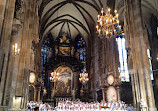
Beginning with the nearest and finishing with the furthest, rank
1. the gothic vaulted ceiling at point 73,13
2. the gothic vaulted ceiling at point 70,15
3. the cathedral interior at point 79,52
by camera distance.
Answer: the cathedral interior at point 79,52
the gothic vaulted ceiling at point 73,13
the gothic vaulted ceiling at point 70,15

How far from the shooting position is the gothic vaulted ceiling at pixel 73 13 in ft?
62.3

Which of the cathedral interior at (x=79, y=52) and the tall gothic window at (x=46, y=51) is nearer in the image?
the cathedral interior at (x=79, y=52)

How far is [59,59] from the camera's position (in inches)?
1038

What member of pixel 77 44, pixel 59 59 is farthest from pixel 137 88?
pixel 77 44

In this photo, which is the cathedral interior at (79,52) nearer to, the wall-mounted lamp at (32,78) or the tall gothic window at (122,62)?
the tall gothic window at (122,62)

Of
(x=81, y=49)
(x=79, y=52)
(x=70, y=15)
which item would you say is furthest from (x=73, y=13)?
(x=79, y=52)

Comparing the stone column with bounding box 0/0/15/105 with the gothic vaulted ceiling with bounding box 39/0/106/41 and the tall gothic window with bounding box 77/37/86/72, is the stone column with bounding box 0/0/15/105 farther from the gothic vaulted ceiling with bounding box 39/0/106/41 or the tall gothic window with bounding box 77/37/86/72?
the tall gothic window with bounding box 77/37/86/72

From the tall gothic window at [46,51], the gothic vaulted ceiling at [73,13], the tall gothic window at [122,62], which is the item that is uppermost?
the gothic vaulted ceiling at [73,13]

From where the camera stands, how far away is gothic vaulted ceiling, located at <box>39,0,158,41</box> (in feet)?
62.3

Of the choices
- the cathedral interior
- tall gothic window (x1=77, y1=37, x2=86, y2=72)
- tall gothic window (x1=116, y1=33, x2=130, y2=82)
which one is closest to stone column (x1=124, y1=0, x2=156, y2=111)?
the cathedral interior

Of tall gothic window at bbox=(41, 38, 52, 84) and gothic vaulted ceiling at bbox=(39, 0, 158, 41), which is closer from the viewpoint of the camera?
gothic vaulted ceiling at bbox=(39, 0, 158, 41)

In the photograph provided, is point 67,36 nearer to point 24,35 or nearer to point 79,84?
point 79,84

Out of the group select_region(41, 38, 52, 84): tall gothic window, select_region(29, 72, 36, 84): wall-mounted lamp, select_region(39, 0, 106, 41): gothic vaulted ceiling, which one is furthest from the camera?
select_region(41, 38, 52, 84): tall gothic window

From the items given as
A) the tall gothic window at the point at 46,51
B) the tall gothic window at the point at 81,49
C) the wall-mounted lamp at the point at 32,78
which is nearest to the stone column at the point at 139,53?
the wall-mounted lamp at the point at 32,78
